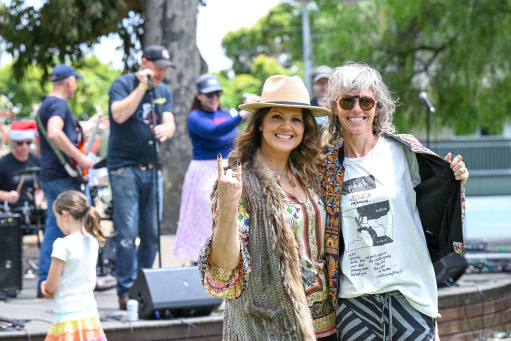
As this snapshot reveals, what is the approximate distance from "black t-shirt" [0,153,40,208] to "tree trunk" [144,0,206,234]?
1650 millimetres

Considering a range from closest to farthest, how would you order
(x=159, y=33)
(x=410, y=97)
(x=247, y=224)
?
Result: (x=247, y=224) < (x=159, y=33) < (x=410, y=97)

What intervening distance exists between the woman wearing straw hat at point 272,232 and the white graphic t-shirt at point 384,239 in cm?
13

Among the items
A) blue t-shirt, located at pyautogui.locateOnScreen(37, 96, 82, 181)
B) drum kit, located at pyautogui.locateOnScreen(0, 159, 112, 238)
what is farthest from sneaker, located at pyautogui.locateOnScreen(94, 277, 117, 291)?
drum kit, located at pyautogui.locateOnScreen(0, 159, 112, 238)

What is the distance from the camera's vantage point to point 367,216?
3.29m

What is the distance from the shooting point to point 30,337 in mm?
5254

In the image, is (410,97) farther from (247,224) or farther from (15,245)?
(247,224)

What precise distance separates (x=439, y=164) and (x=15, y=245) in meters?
5.24

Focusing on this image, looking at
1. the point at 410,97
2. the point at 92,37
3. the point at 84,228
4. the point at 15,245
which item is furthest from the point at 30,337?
the point at 410,97

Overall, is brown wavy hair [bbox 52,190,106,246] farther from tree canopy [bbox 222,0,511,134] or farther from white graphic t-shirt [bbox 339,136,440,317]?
tree canopy [bbox 222,0,511,134]

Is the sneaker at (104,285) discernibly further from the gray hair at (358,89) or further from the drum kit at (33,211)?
the gray hair at (358,89)

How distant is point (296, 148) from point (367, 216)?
421 millimetres

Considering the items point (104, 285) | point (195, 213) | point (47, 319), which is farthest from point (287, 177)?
point (104, 285)

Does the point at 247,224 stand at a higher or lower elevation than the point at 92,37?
lower

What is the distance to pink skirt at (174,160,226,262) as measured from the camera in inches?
259
